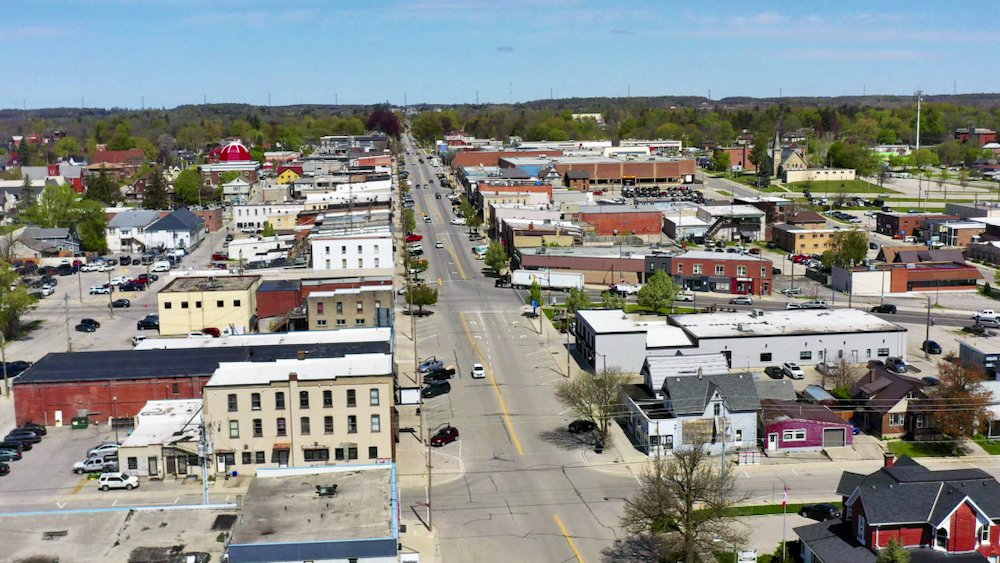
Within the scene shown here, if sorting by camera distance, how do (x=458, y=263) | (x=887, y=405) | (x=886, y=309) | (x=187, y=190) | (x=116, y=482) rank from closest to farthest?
(x=116, y=482) → (x=887, y=405) → (x=886, y=309) → (x=458, y=263) → (x=187, y=190)

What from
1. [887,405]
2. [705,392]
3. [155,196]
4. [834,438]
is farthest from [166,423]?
[155,196]

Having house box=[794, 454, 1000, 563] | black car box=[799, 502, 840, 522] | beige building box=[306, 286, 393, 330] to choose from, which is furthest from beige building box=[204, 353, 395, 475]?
beige building box=[306, 286, 393, 330]

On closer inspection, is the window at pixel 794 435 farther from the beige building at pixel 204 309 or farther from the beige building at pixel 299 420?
the beige building at pixel 204 309

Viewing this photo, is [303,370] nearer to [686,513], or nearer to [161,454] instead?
[161,454]

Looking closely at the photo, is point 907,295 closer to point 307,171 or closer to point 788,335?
point 788,335

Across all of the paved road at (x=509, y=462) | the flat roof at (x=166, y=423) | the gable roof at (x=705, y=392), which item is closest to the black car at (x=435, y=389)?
the paved road at (x=509, y=462)

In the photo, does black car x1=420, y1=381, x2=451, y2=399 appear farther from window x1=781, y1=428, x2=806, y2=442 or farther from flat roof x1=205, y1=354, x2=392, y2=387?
window x1=781, y1=428, x2=806, y2=442
